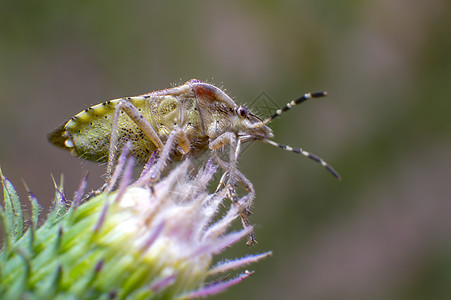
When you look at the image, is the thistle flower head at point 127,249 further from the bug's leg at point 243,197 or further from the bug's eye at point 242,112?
the bug's eye at point 242,112

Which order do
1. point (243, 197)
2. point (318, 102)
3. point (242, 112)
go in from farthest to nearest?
point (318, 102) → point (242, 112) → point (243, 197)

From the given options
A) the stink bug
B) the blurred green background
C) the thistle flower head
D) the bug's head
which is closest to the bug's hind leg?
the stink bug

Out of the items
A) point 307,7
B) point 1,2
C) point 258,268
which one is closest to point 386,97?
point 307,7

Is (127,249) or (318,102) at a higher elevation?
(318,102)

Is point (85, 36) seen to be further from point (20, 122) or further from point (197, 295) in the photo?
point (197, 295)

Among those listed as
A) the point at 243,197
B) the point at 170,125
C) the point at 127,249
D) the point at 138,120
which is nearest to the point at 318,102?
the point at 170,125

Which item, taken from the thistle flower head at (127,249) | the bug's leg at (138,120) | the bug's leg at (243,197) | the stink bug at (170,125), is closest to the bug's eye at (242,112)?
the stink bug at (170,125)

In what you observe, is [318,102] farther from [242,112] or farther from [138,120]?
[138,120]
